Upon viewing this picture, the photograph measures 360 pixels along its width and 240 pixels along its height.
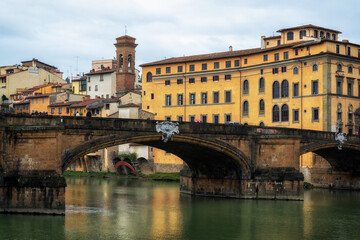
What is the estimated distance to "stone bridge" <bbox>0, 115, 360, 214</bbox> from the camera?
118 ft

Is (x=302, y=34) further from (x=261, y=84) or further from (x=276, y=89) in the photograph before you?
(x=261, y=84)

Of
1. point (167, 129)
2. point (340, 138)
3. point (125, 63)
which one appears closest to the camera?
point (167, 129)

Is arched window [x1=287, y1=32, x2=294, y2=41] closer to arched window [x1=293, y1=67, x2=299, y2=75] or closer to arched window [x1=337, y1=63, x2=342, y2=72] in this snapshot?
arched window [x1=293, y1=67, x2=299, y2=75]

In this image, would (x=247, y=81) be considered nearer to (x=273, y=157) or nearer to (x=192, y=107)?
(x=192, y=107)

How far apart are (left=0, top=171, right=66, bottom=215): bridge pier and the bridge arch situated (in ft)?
9.34

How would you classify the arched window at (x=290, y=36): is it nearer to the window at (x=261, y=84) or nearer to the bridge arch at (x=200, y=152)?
the window at (x=261, y=84)

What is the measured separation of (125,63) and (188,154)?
44090mm

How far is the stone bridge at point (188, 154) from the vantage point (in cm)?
3584

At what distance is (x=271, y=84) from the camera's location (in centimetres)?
7062

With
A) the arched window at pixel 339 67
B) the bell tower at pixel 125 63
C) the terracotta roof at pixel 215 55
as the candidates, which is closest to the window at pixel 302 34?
the terracotta roof at pixel 215 55

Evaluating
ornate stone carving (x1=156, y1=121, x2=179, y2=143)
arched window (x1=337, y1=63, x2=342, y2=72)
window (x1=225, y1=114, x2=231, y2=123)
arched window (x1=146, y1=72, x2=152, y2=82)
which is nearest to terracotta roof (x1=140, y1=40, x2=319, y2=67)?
arched window (x1=146, y1=72, x2=152, y2=82)

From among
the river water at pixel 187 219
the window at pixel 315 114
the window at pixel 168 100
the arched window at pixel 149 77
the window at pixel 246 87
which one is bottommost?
the river water at pixel 187 219

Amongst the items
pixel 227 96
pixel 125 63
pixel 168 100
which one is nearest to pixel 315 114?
pixel 227 96

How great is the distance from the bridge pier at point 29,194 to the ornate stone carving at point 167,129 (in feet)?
29.2
